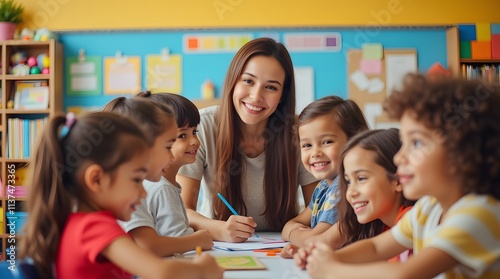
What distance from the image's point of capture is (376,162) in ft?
4.61

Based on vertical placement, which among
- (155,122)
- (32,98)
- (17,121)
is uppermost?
(32,98)

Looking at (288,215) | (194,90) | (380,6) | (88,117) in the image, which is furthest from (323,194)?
(380,6)

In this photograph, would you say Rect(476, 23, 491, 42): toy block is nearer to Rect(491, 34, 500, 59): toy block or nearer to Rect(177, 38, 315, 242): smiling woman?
Rect(491, 34, 500, 59): toy block

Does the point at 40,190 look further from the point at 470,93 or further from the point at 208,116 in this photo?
the point at 208,116

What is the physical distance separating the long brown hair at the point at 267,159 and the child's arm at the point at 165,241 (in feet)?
1.68

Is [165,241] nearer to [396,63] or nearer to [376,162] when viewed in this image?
[376,162]

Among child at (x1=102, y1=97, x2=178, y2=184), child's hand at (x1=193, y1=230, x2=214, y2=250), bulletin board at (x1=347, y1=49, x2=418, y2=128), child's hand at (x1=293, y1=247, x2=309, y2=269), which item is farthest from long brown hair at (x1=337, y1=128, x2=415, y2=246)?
bulletin board at (x1=347, y1=49, x2=418, y2=128)

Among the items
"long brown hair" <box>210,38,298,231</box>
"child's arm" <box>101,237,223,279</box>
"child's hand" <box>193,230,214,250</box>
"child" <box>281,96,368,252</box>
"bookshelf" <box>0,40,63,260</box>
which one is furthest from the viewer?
"bookshelf" <box>0,40,63,260</box>

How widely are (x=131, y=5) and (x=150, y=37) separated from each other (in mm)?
313

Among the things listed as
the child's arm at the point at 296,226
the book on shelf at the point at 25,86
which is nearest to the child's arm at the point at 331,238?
the child's arm at the point at 296,226

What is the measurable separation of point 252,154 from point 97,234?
1168 mm

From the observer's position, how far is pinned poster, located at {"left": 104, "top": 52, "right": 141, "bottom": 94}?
4.75 meters

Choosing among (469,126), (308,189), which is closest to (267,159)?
(308,189)

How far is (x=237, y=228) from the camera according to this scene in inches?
68.1
